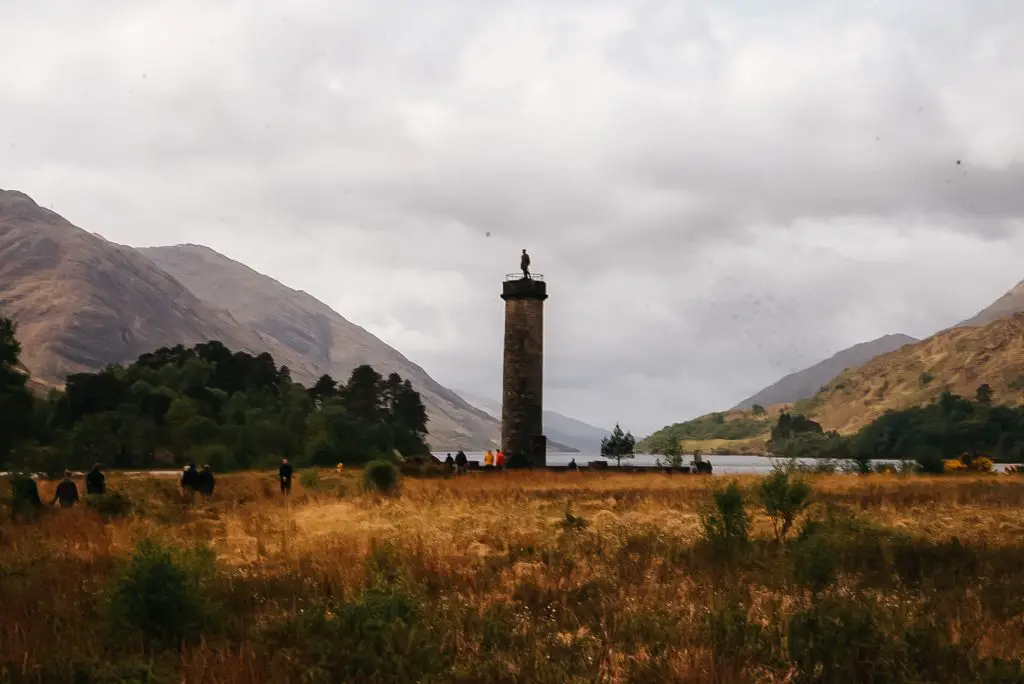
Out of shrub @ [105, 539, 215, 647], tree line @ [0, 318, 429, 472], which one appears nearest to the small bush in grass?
tree line @ [0, 318, 429, 472]

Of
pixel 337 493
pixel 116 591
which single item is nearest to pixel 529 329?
pixel 337 493

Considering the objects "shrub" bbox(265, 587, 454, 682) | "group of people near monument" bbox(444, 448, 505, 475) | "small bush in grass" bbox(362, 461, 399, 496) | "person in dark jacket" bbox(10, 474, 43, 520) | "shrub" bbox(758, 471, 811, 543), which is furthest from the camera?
"group of people near monument" bbox(444, 448, 505, 475)

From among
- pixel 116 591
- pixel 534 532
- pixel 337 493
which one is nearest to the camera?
pixel 116 591

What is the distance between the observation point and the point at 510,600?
1095cm

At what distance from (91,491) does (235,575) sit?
13.3 meters

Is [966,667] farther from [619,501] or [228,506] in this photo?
[228,506]

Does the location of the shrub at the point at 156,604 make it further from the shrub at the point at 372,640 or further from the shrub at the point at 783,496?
the shrub at the point at 783,496

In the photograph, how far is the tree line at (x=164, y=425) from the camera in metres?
44.5

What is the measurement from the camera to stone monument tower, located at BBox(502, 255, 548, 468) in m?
45.9

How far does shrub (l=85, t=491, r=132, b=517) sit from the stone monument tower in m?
25.4

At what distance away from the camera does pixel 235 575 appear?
1267 cm

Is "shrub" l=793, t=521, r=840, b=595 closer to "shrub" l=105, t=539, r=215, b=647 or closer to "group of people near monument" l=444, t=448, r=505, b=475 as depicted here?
"shrub" l=105, t=539, r=215, b=647

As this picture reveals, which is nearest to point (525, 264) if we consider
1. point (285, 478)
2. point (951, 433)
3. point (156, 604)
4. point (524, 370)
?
point (524, 370)

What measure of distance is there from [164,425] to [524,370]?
2521 cm
